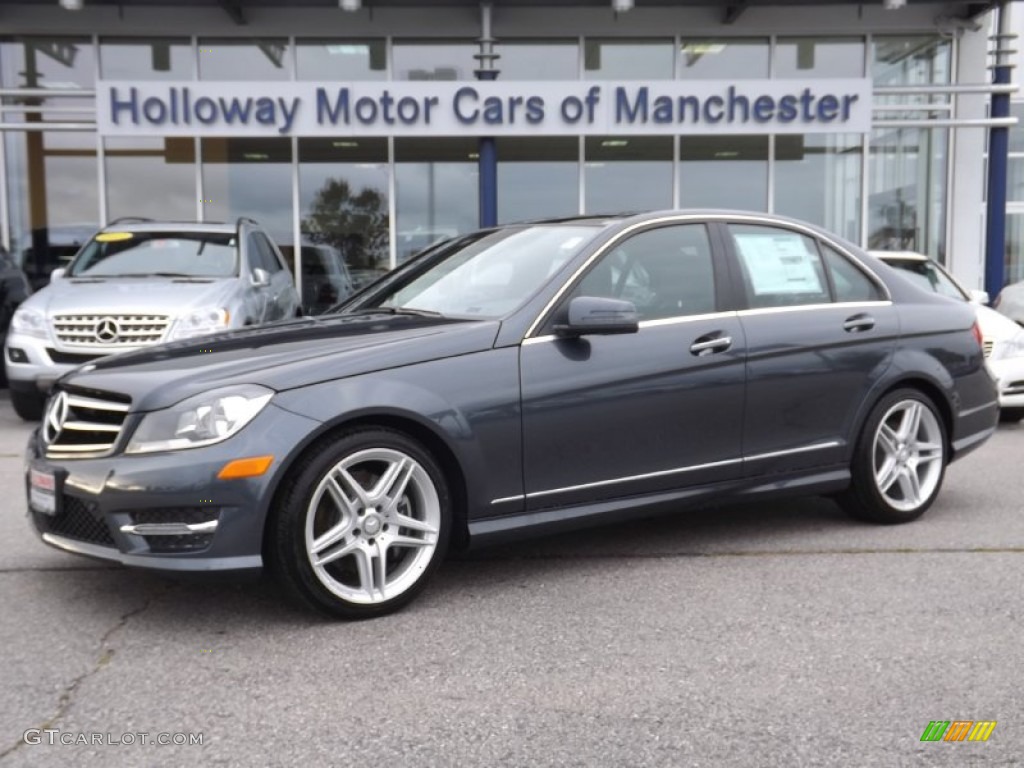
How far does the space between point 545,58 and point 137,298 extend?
9030mm

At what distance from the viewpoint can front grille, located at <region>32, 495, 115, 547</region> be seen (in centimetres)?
370

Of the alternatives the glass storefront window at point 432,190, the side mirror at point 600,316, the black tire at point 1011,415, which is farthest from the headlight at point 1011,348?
the glass storefront window at point 432,190

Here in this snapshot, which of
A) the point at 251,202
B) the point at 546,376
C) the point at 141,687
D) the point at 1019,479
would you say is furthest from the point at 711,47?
the point at 141,687

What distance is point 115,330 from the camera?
841 centimetres

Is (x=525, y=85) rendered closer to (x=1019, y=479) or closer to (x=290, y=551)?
(x=1019, y=479)

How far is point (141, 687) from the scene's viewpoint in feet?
10.7

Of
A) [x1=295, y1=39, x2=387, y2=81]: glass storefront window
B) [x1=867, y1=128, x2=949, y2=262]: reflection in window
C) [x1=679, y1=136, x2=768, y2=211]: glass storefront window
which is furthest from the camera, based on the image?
[x1=867, y1=128, x2=949, y2=262]: reflection in window

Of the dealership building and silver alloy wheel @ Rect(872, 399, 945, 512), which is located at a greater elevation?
the dealership building

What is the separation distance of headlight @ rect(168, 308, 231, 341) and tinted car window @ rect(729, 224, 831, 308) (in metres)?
4.87

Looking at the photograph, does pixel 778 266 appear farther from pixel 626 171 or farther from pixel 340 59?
pixel 340 59

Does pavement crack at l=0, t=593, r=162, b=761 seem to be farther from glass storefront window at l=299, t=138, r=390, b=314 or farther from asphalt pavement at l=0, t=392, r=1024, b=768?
glass storefront window at l=299, t=138, r=390, b=314

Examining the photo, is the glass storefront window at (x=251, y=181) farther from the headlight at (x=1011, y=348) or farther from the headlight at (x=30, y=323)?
the headlight at (x=1011, y=348)

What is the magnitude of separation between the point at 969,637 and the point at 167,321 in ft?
21.5

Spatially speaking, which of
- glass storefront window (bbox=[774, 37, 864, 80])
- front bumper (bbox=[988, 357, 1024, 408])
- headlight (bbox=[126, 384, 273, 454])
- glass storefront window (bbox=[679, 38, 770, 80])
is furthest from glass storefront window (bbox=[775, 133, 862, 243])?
headlight (bbox=[126, 384, 273, 454])
